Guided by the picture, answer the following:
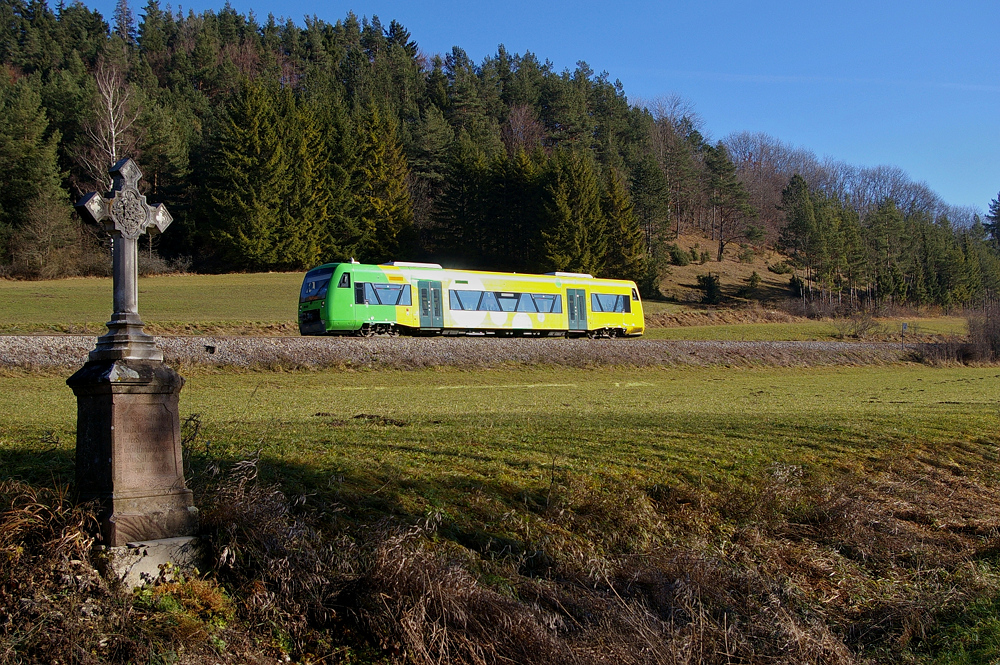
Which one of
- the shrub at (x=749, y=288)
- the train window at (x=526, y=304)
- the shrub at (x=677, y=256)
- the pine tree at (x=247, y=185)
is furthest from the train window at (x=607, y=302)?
the shrub at (x=677, y=256)

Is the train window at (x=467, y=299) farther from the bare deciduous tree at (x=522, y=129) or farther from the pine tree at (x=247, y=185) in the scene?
the bare deciduous tree at (x=522, y=129)

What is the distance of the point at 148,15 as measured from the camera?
105 m

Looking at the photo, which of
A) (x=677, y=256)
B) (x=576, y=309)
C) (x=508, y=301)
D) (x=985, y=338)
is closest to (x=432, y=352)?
(x=508, y=301)

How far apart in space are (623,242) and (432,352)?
46.4 m

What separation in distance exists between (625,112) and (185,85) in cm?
5863

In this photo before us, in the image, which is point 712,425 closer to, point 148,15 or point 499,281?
point 499,281

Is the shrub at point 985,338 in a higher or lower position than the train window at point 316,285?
lower

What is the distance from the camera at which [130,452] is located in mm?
5660

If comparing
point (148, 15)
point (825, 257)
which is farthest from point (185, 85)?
point (825, 257)

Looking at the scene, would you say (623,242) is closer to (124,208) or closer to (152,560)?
(124,208)

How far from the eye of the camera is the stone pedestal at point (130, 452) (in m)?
5.55

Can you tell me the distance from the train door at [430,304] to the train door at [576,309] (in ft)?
22.6

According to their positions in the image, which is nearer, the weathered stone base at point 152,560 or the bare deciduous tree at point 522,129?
the weathered stone base at point 152,560

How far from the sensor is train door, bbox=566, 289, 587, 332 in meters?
36.3
